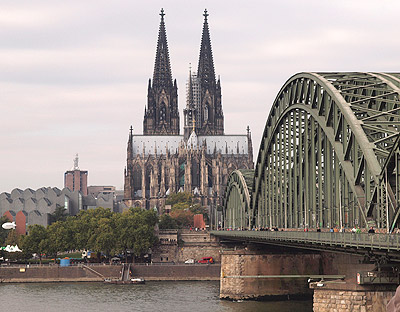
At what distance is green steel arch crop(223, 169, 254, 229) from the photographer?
11862 centimetres

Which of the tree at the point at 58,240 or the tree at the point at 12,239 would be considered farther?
the tree at the point at 12,239

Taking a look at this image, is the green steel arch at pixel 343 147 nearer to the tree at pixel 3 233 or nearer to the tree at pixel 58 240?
the tree at pixel 58 240

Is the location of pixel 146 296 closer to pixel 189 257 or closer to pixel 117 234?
pixel 117 234

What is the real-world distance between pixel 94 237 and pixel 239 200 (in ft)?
94.2

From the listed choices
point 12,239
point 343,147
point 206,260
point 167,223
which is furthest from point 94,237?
point 343,147

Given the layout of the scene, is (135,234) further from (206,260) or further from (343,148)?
(343,148)

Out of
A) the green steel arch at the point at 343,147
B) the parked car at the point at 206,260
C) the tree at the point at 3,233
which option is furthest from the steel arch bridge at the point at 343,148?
the tree at the point at 3,233

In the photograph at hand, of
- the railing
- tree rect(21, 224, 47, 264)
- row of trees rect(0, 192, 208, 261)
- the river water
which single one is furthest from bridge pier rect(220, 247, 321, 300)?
tree rect(21, 224, 47, 264)

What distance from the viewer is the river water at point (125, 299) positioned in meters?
89.2

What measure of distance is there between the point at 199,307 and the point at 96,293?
22.4 meters

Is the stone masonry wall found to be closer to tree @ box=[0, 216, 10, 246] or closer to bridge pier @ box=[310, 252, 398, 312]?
bridge pier @ box=[310, 252, 398, 312]

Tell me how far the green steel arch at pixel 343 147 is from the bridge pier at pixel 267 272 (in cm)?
417

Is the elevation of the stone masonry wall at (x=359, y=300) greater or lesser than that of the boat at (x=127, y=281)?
greater

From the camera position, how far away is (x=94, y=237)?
15000cm
